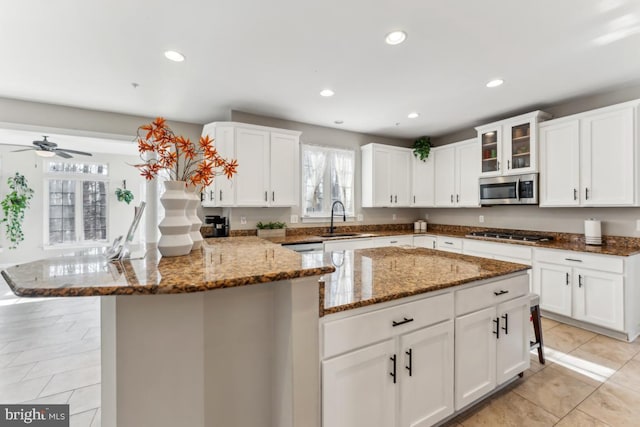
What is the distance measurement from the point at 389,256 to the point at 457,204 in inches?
115

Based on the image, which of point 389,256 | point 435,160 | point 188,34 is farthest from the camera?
point 435,160

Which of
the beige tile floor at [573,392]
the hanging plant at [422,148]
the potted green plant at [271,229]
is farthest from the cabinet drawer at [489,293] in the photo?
the hanging plant at [422,148]

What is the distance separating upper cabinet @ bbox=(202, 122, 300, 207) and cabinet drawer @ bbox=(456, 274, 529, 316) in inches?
109

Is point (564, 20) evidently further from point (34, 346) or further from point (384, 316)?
point (34, 346)

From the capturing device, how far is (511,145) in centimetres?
385

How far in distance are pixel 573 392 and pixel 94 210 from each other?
353 inches

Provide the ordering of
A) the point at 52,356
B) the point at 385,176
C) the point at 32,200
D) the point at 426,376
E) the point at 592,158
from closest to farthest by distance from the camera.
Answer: the point at 426,376, the point at 52,356, the point at 592,158, the point at 385,176, the point at 32,200

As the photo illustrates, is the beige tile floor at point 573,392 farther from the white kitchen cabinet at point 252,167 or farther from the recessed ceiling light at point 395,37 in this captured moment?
the white kitchen cabinet at point 252,167

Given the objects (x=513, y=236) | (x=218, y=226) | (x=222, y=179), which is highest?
(x=222, y=179)

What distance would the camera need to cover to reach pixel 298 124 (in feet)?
14.5

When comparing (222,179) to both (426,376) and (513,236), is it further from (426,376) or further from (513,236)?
(513,236)

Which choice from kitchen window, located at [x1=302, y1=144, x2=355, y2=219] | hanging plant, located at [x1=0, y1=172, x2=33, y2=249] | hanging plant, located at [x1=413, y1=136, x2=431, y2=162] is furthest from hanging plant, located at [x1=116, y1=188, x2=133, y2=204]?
hanging plant, located at [x1=413, y1=136, x2=431, y2=162]

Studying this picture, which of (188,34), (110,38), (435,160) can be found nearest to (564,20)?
(188,34)

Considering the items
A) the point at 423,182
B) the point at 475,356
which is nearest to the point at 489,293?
the point at 475,356
